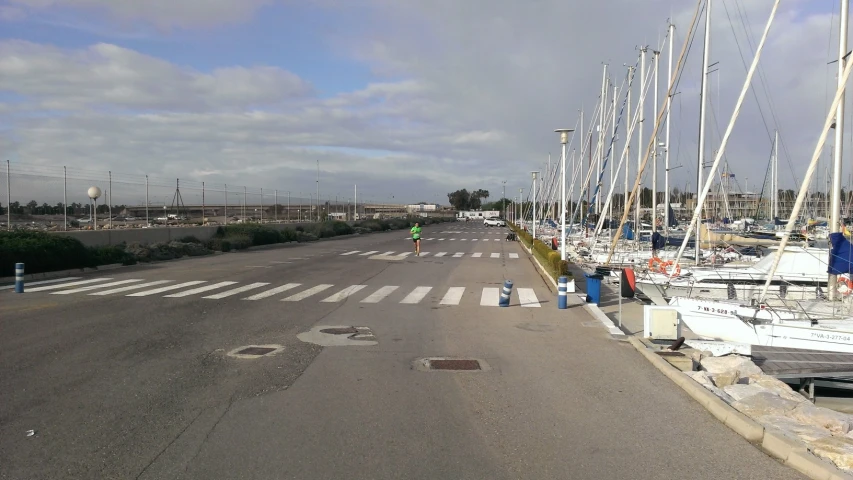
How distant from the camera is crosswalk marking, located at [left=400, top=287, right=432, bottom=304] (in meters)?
16.6

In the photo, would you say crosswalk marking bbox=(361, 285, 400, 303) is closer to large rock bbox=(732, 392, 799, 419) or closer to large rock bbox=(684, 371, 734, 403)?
large rock bbox=(684, 371, 734, 403)

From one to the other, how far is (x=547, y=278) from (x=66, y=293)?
15058 mm

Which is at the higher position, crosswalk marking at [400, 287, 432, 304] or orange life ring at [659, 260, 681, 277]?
orange life ring at [659, 260, 681, 277]

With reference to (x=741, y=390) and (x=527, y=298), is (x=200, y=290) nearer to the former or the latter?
(x=527, y=298)

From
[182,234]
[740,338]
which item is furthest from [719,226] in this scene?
[182,234]

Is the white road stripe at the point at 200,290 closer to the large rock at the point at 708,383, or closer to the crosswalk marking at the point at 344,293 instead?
the crosswalk marking at the point at 344,293

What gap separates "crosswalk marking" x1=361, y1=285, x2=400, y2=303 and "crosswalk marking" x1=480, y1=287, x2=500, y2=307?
2710 millimetres

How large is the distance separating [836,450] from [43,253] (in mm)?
23492

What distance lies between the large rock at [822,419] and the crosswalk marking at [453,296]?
9.90 meters

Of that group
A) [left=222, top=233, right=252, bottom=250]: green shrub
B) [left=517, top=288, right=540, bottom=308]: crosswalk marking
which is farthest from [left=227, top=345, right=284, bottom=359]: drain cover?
[left=222, top=233, right=252, bottom=250]: green shrub

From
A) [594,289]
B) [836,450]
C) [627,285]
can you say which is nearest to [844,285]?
[594,289]

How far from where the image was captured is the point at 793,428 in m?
6.30

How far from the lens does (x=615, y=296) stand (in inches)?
758

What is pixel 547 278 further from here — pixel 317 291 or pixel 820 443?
pixel 820 443
